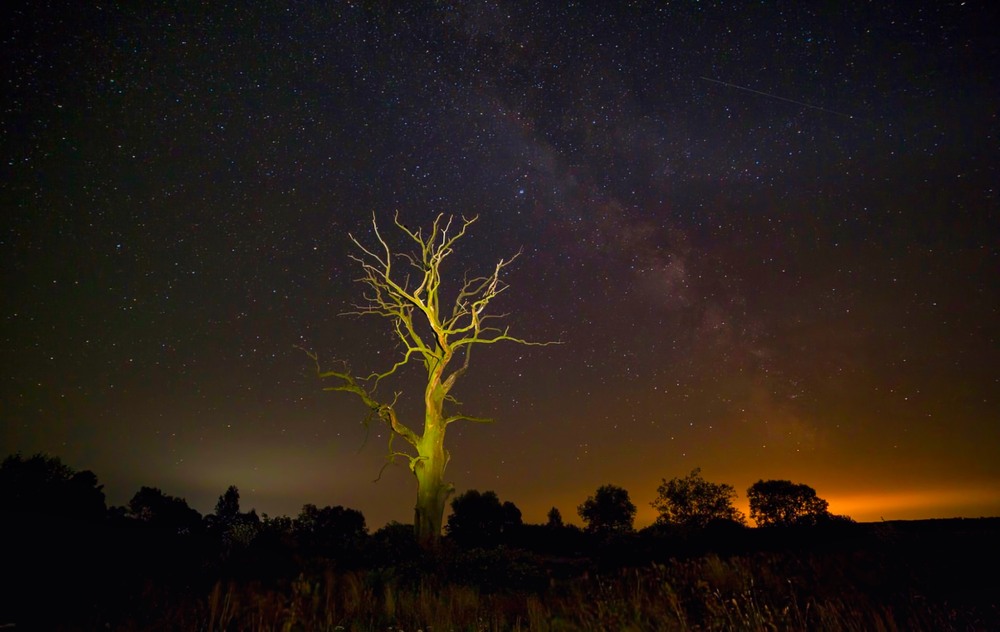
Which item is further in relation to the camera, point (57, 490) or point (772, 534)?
point (57, 490)

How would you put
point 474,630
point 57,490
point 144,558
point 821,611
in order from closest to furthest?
point 821,611 → point 474,630 → point 144,558 → point 57,490

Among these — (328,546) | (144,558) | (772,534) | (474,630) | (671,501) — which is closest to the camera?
(474,630)

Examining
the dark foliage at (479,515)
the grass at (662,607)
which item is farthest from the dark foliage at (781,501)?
the grass at (662,607)

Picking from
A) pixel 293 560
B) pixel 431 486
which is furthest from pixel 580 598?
pixel 431 486

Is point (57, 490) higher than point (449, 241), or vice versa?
point (449, 241)

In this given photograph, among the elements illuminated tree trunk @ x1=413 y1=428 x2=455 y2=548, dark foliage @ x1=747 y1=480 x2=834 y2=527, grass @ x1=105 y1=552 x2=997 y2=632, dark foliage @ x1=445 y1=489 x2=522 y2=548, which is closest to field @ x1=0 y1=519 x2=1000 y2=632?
grass @ x1=105 y1=552 x2=997 y2=632

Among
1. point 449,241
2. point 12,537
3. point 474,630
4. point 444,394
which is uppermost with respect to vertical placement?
point 449,241

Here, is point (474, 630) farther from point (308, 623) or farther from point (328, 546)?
point (328, 546)

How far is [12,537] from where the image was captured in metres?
6.12

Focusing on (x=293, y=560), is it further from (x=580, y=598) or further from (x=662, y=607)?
(x=662, y=607)

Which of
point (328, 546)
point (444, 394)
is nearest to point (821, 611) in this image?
point (328, 546)

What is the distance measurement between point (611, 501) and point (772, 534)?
2782cm

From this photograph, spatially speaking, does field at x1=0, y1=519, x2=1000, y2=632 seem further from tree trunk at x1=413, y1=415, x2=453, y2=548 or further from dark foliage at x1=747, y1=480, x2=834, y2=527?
dark foliage at x1=747, y1=480, x2=834, y2=527

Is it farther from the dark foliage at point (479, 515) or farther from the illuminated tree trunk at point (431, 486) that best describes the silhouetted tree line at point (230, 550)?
the dark foliage at point (479, 515)
